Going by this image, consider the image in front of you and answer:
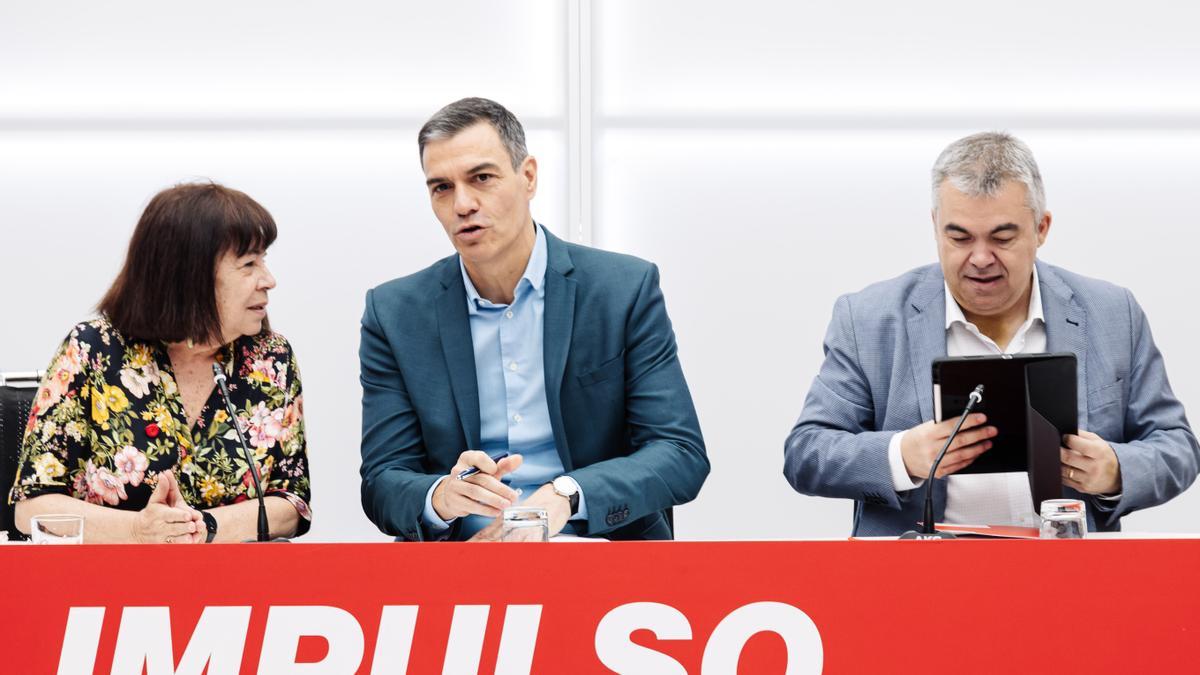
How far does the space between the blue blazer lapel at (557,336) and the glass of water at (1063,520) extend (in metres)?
0.99

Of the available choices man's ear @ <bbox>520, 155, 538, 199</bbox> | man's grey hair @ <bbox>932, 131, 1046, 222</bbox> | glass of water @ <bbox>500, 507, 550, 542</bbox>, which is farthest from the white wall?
glass of water @ <bbox>500, 507, 550, 542</bbox>

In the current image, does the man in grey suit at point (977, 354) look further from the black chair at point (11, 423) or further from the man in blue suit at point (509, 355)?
the black chair at point (11, 423)

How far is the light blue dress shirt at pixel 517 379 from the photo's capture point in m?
2.49

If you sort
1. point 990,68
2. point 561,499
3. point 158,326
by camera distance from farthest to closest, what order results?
point 990,68 < point 158,326 < point 561,499

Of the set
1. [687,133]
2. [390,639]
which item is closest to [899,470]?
[390,639]

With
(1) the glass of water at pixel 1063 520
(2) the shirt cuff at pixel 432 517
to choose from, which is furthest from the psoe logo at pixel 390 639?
(2) the shirt cuff at pixel 432 517

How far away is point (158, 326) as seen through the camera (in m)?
2.39

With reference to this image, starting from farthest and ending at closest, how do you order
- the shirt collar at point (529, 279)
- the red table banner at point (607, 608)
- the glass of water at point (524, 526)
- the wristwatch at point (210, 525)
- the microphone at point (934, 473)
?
the shirt collar at point (529, 279), the wristwatch at point (210, 525), the microphone at point (934, 473), the glass of water at point (524, 526), the red table banner at point (607, 608)

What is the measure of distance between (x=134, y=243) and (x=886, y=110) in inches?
84.1

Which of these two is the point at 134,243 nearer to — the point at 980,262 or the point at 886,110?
the point at 980,262

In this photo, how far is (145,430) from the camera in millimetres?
2350

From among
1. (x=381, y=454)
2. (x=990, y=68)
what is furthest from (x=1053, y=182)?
(x=381, y=454)

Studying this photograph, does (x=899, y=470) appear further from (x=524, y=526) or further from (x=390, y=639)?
(x=390, y=639)

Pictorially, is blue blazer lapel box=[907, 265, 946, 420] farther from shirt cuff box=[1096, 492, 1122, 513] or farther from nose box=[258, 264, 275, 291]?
nose box=[258, 264, 275, 291]
